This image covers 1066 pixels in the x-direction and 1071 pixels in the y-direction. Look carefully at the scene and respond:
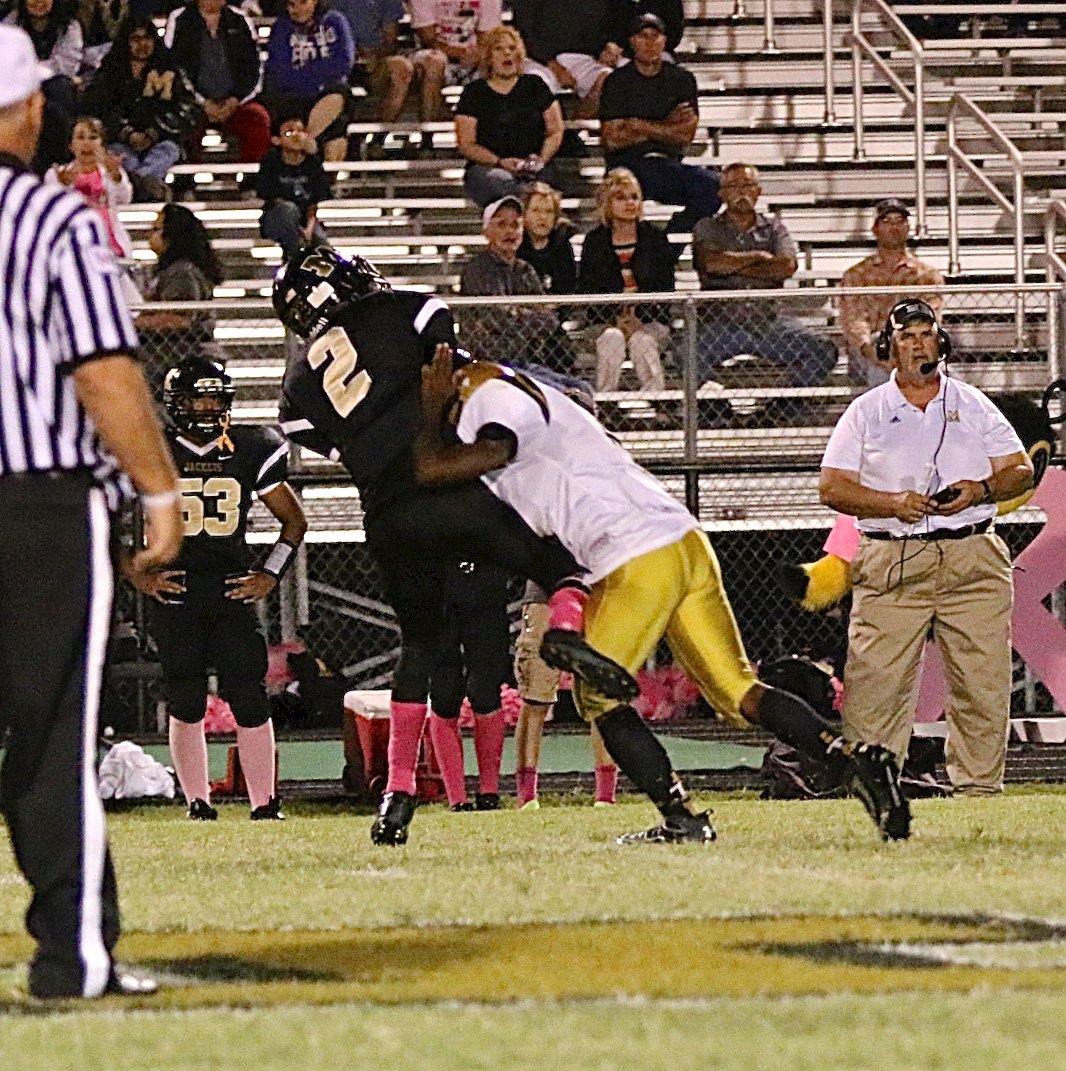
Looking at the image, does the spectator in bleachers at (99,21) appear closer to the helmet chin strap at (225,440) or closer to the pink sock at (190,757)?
the helmet chin strap at (225,440)

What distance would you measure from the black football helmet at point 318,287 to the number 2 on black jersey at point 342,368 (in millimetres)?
72

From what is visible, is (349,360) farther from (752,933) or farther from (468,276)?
(468,276)

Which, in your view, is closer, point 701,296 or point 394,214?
point 701,296

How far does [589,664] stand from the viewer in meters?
6.94

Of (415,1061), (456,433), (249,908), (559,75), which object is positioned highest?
(559,75)

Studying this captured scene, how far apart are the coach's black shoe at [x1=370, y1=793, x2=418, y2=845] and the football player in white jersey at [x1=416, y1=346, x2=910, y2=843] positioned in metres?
0.93

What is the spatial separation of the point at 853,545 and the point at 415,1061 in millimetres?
6307

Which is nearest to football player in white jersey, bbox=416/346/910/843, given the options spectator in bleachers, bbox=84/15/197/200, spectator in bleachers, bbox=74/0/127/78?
spectator in bleachers, bbox=84/15/197/200

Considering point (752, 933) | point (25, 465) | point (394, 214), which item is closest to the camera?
point (25, 465)

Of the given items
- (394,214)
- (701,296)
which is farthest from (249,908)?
(394,214)

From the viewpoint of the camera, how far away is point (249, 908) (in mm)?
6145

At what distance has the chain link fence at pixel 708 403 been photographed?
1264cm

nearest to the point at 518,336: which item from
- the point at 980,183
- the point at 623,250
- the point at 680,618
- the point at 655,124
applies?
the point at 623,250

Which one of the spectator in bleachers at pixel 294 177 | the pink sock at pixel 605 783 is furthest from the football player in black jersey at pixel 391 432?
the spectator in bleachers at pixel 294 177
